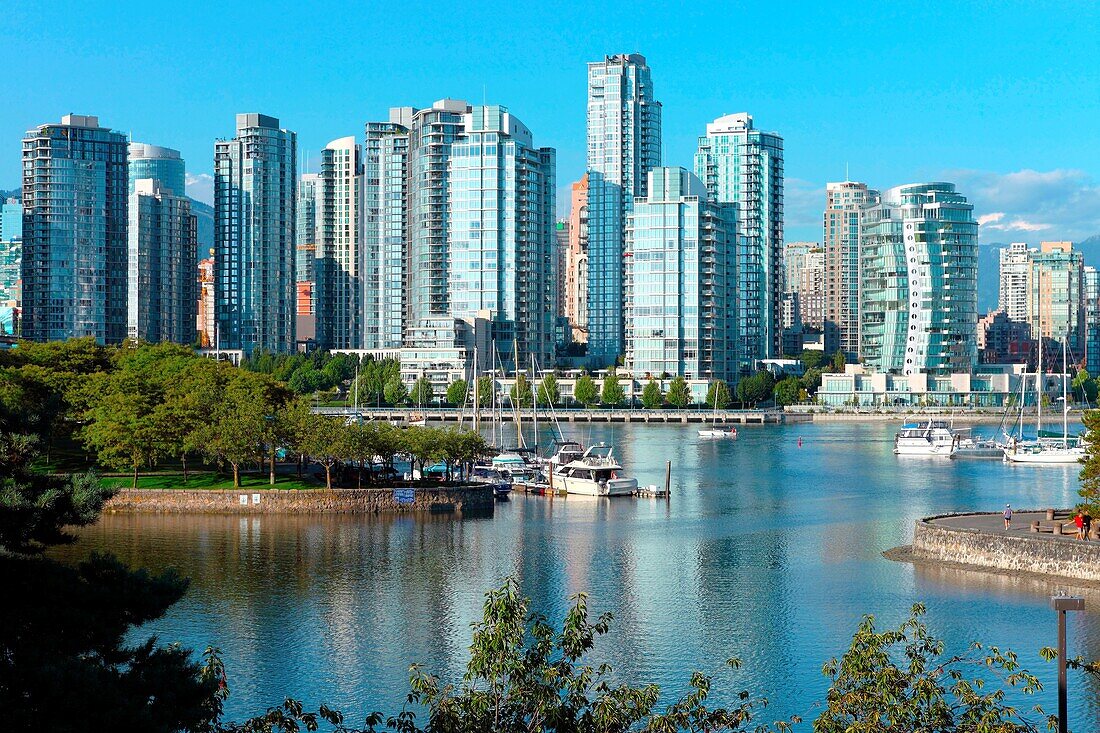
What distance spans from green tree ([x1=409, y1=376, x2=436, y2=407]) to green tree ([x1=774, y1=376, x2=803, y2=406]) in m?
41.1

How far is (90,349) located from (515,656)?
67449 mm

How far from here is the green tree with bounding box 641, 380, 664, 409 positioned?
480ft

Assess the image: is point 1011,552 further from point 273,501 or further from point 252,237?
point 252,237

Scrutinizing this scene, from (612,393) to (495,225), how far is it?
88.2 feet

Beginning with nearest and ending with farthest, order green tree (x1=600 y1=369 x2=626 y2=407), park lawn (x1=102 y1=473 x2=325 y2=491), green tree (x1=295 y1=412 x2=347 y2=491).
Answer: green tree (x1=295 y1=412 x2=347 y2=491) < park lawn (x1=102 y1=473 x2=325 y2=491) < green tree (x1=600 y1=369 x2=626 y2=407)

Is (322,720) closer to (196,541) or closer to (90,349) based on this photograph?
(196,541)

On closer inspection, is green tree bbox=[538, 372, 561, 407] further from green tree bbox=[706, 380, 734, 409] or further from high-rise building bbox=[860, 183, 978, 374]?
high-rise building bbox=[860, 183, 978, 374]

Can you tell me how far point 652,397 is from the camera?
5758 inches

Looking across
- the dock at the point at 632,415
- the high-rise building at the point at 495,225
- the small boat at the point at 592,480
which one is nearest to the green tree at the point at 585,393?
→ the dock at the point at 632,415

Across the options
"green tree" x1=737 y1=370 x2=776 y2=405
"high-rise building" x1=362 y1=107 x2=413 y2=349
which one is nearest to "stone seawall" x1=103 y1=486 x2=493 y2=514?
"green tree" x1=737 y1=370 x2=776 y2=405

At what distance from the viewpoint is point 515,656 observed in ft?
54.6

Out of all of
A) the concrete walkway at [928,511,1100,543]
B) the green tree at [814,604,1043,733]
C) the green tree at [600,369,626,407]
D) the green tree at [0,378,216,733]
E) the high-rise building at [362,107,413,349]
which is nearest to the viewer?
the green tree at [0,378,216,733]

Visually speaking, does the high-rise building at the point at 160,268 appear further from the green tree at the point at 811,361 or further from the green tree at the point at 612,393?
the green tree at the point at 811,361

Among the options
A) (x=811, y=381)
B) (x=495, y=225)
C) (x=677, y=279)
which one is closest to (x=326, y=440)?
(x=677, y=279)
